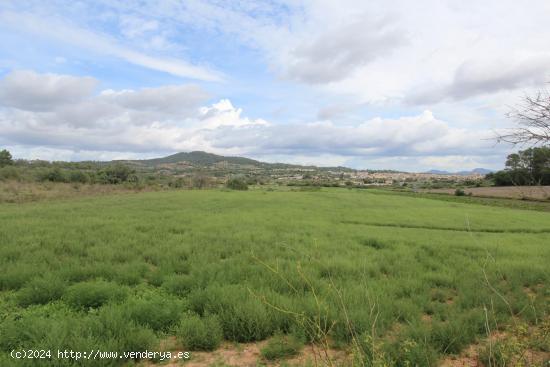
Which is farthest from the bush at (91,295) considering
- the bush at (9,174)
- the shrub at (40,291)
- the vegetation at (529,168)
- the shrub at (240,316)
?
the bush at (9,174)

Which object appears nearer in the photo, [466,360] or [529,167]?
[466,360]

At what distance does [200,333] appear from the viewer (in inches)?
186

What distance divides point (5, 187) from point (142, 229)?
4184 centimetres

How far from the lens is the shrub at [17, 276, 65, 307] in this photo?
5.88 meters

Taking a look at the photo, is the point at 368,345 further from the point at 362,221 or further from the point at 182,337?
the point at 362,221

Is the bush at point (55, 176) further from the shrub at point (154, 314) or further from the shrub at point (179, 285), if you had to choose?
the shrub at point (154, 314)

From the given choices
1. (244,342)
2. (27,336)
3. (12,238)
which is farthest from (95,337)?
(12,238)

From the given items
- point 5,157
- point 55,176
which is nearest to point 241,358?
point 55,176

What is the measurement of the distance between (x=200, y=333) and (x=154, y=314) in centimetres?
98

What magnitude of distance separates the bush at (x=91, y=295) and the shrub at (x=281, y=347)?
3.13 meters

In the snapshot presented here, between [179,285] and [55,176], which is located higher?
[55,176]

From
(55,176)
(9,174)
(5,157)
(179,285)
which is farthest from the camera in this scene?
(5,157)

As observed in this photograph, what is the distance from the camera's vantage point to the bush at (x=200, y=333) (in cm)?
461

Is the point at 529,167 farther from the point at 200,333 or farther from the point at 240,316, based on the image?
the point at 200,333
